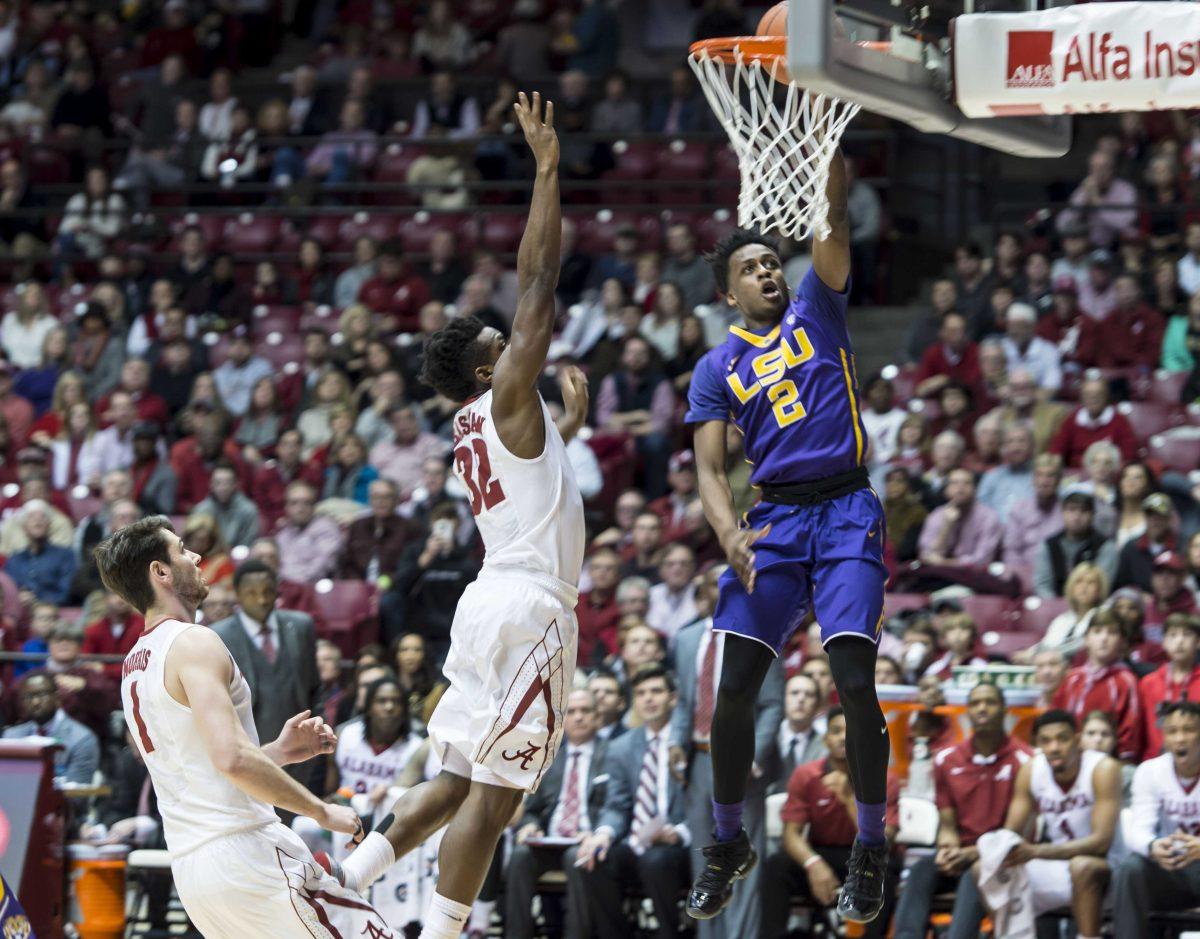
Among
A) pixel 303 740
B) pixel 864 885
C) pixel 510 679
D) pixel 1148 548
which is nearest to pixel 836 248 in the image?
pixel 510 679

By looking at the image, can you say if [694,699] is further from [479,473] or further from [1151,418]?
[1151,418]

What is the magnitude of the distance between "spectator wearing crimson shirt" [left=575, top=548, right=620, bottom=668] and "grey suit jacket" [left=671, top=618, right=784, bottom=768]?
158 centimetres

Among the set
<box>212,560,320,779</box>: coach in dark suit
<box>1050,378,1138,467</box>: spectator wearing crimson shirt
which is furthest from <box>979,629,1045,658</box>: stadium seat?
<box>212,560,320,779</box>: coach in dark suit

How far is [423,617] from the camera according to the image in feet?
43.1

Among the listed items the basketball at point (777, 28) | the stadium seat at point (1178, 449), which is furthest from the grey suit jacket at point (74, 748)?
the stadium seat at point (1178, 449)

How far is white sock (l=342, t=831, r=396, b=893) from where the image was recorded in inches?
262

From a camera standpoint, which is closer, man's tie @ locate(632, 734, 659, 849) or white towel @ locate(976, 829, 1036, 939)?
white towel @ locate(976, 829, 1036, 939)

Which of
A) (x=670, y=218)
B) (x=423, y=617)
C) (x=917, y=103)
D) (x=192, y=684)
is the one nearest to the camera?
(x=192, y=684)

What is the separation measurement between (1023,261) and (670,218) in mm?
3220

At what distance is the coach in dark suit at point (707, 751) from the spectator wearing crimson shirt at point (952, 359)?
4.10m

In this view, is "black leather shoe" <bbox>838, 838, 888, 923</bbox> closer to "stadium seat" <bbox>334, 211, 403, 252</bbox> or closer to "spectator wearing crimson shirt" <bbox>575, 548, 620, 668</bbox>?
"spectator wearing crimson shirt" <bbox>575, 548, 620, 668</bbox>

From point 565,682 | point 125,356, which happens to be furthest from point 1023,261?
point 565,682

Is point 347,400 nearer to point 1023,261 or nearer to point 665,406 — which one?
point 665,406

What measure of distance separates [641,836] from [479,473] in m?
4.05
